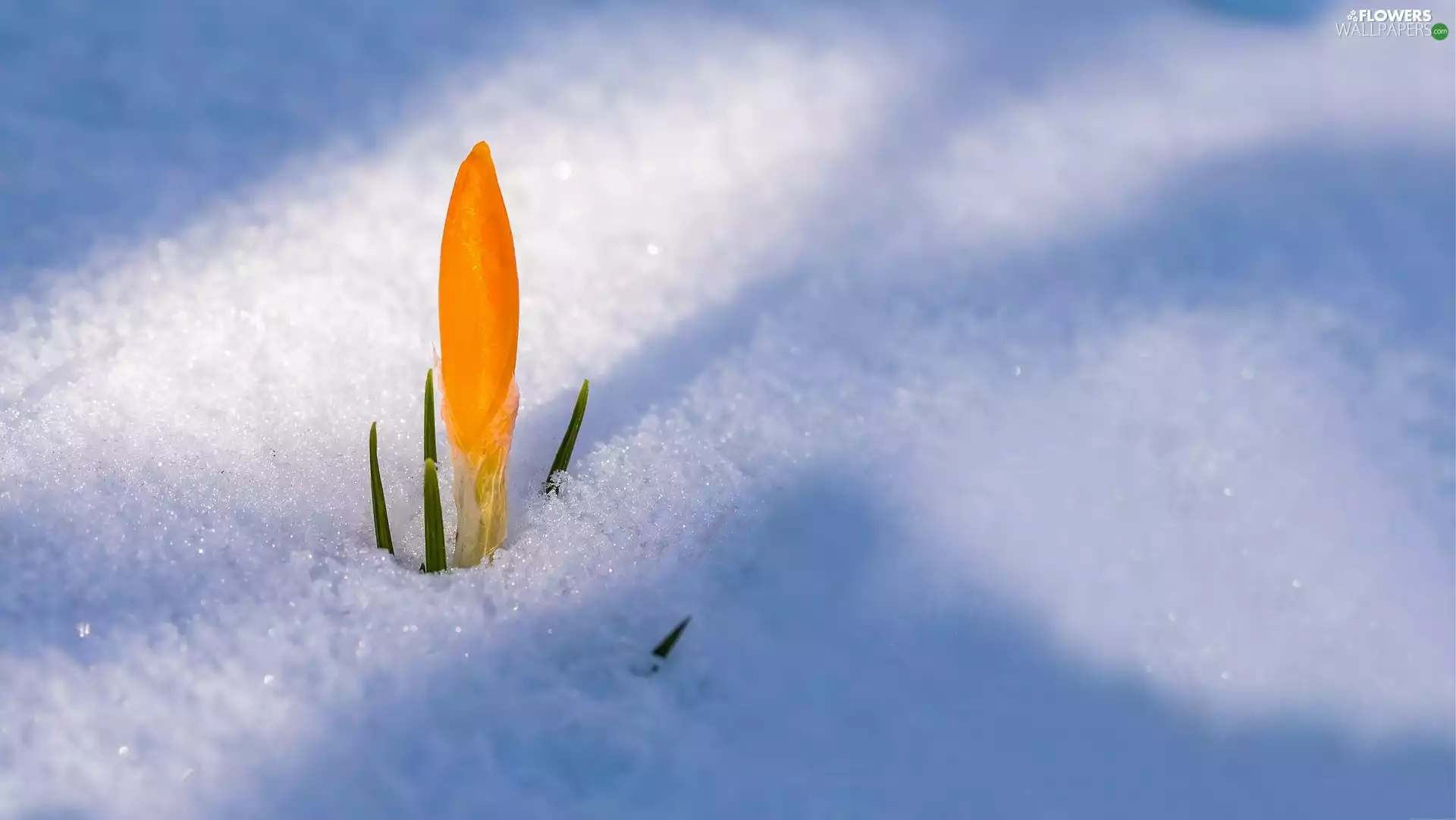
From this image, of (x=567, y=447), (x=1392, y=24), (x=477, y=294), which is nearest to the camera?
(x=477, y=294)

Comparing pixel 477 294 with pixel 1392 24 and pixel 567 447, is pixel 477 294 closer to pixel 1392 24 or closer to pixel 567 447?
pixel 567 447

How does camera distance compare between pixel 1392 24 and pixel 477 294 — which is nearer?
pixel 477 294

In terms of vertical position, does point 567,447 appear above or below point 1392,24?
below

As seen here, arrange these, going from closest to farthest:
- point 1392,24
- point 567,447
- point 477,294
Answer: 1. point 477,294
2. point 567,447
3. point 1392,24

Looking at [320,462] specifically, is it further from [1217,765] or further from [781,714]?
[1217,765]

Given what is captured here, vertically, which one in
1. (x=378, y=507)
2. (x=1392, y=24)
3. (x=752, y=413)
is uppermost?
(x=1392, y=24)

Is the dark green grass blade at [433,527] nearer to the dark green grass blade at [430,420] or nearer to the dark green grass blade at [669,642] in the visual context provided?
the dark green grass blade at [430,420]

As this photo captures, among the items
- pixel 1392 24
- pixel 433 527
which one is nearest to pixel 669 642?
pixel 433 527
